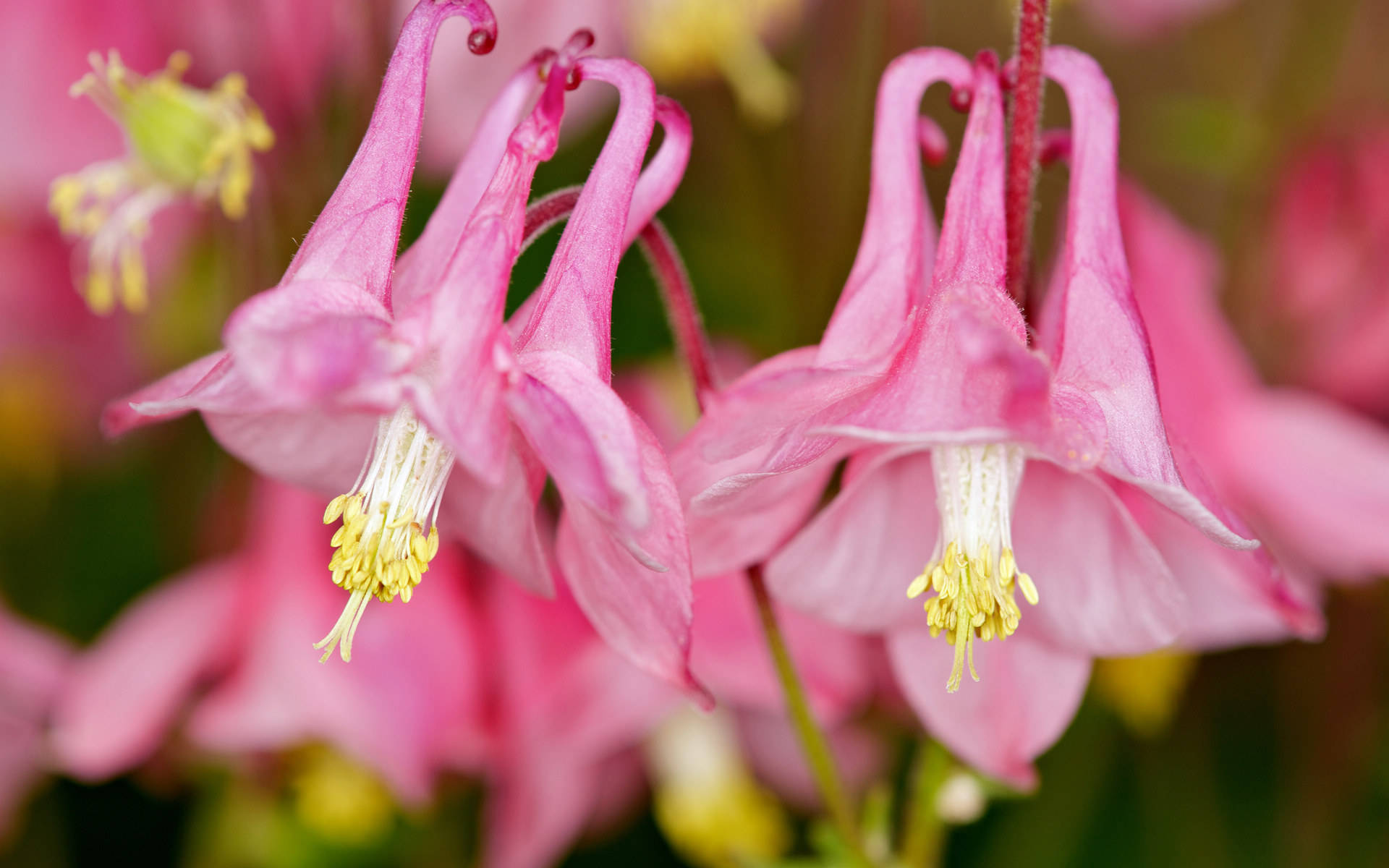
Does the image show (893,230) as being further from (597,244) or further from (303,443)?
(303,443)

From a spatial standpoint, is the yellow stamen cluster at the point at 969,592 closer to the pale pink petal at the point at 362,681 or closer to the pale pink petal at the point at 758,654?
the pale pink petal at the point at 758,654

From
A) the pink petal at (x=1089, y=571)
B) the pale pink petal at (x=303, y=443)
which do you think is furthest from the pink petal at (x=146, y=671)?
the pink petal at (x=1089, y=571)

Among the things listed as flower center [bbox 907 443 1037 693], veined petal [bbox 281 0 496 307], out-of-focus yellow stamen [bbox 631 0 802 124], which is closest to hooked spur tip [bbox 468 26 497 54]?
veined petal [bbox 281 0 496 307]

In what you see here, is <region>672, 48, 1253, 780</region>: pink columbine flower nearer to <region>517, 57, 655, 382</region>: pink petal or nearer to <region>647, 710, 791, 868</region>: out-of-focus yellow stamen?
<region>517, 57, 655, 382</region>: pink petal

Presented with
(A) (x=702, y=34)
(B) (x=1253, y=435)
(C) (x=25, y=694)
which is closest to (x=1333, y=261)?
(B) (x=1253, y=435)

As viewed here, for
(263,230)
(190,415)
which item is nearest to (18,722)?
(190,415)
